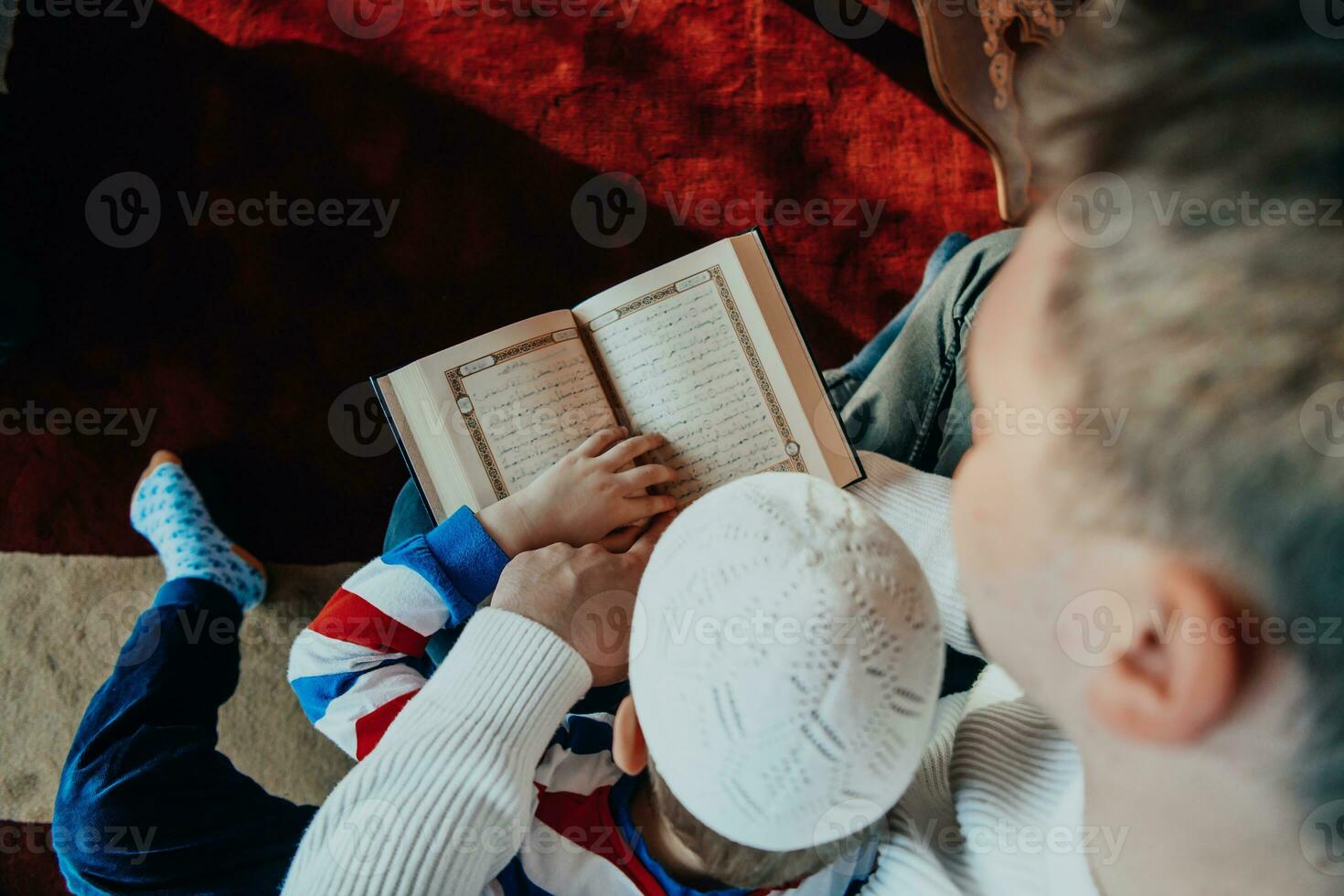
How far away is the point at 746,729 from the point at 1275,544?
21 centimetres

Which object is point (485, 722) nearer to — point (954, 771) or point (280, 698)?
point (954, 771)

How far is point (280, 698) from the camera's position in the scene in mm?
1066

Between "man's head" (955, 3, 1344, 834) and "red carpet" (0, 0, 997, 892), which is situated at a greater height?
"red carpet" (0, 0, 997, 892)

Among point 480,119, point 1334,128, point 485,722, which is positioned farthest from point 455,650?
point 480,119

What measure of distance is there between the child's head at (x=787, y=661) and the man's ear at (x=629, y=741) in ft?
0.20

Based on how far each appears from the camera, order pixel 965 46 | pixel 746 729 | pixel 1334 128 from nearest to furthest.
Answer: pixel 1334 128
pixel 746 729
pixel 965 46

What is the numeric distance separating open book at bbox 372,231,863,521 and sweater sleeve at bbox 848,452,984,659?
33 mm

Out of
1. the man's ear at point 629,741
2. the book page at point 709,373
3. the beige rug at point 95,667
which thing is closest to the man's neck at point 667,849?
the man's ear at point 629,741

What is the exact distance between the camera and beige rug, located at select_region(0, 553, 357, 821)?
1.04 m

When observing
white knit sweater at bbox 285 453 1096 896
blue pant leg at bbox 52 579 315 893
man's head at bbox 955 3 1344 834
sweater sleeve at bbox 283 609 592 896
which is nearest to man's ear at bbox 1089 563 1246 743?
man's head at bbox 955 3 1344 834

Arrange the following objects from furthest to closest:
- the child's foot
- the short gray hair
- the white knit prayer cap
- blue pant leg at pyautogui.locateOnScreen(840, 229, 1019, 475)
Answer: the child's foot, blue pant leg at pyautogui.locateOnScreen(840, 229, 1019, 475), the white knit prayer cap, the short gray hair

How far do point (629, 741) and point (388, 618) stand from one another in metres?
0.29

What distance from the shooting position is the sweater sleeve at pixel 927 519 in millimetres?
647

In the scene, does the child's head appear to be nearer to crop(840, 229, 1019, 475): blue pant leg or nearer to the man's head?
Result: the man's head
